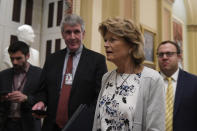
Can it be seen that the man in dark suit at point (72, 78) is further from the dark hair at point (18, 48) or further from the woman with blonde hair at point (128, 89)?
the dark hair at point (18, 48)

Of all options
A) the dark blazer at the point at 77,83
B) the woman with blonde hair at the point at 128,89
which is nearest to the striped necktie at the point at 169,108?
the dark blazer at the point at 77,83

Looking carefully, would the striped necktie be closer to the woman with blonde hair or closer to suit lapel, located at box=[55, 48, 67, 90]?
the woman with blonde hair

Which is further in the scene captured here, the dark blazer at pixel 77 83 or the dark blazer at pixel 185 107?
the dark blazer at pixel 185 107

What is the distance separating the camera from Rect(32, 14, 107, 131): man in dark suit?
2168 mm

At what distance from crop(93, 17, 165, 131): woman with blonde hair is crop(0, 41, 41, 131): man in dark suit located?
104 centimetres

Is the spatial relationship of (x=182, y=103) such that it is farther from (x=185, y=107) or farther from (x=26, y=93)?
(x=26, y=93)

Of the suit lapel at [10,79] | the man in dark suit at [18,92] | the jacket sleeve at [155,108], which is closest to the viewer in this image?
the jacket sleeve at [155,108]

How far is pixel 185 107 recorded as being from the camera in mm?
2467

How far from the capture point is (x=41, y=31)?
5199mm

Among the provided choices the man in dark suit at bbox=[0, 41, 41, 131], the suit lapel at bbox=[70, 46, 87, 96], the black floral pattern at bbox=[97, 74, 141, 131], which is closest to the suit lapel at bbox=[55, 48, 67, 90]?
the suit lapel at bbox=[70, 46, 87, 96]

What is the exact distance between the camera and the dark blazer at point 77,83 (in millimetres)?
2168

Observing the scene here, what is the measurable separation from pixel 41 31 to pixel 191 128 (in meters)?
3.69

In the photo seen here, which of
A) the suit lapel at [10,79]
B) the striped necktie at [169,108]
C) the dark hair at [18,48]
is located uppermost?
the dark hair at [18,48]

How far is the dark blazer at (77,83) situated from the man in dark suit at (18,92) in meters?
0.32
